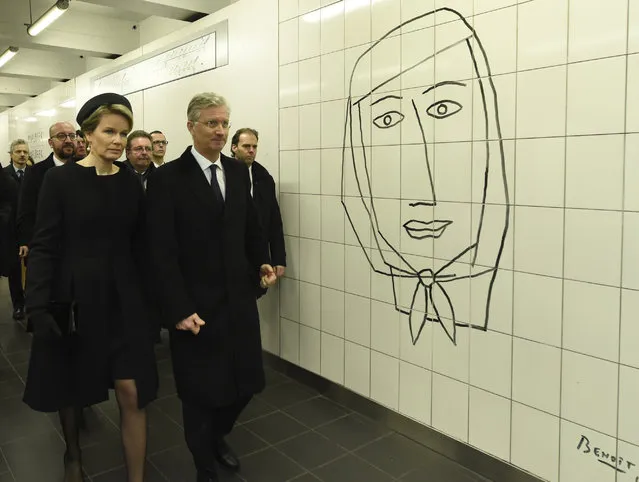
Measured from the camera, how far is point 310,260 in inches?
141

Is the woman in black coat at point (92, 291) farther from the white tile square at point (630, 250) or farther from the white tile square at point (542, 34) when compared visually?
the white tile square at point (630, 250)

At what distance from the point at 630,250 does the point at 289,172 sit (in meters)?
2.29

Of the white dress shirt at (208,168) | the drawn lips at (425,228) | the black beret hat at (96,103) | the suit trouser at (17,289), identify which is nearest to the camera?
the black beret hat at (96,103)

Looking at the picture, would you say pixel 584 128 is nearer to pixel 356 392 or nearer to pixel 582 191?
pixel 582 191

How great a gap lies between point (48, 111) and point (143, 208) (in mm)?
8175

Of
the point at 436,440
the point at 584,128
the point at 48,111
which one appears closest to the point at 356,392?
the point at 436,440

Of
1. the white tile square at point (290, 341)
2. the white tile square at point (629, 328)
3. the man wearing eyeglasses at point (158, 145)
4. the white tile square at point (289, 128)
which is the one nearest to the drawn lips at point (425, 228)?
the white tile square at point (629, 328)

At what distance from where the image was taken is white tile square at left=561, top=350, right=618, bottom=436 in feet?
6.70

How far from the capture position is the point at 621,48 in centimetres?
194

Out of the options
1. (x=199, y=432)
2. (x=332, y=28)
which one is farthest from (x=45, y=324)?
(x=332, y=28)

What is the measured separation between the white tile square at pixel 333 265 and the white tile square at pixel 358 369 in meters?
0.38

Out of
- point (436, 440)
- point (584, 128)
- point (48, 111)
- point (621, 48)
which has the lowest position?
point (436, 440)

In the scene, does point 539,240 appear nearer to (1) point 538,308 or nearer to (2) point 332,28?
(1) point 538,308

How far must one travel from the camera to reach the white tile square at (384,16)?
2.79m
